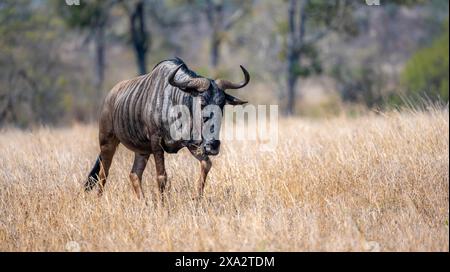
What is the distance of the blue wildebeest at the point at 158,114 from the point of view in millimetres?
7094

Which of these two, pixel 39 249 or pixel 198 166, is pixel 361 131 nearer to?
pixel 198 166

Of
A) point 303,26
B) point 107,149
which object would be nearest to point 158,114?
point 107,149

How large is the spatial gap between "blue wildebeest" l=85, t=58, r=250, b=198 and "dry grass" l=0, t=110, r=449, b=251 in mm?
329

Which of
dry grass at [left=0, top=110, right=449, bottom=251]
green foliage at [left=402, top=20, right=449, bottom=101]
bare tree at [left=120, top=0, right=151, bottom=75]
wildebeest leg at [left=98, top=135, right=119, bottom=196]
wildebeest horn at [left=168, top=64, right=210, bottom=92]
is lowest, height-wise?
dry grass at [left=0, top=110, right=449, bottom=251]

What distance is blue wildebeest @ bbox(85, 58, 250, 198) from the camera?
7094mm

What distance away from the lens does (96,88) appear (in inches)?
1078

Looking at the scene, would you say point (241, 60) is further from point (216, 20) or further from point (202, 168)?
point (202, 168)

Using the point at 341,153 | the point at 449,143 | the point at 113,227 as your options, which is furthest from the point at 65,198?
the point at 449,143

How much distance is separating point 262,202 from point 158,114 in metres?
1.44

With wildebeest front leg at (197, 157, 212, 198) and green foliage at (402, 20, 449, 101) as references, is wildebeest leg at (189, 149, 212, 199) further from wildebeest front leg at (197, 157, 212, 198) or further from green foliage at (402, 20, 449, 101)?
green foliage at (402, 20, 449, 101)

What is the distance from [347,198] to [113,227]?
7.74ft

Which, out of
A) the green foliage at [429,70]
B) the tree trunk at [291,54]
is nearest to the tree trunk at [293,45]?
the tree trunk at [291,54]

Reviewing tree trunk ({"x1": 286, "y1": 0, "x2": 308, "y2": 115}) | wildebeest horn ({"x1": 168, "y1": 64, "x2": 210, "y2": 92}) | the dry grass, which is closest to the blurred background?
tree trunk ({"x1": 286, "y1": 0, "x2": 308, "y2": 115})

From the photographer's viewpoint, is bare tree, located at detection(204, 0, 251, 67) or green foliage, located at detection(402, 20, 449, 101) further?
bare tree, located at detection(204, 0, 251, 67)
